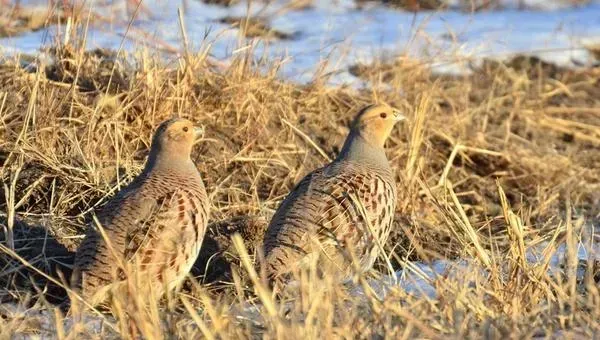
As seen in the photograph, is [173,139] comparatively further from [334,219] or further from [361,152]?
[361,152]

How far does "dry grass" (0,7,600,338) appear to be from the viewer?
3.86m

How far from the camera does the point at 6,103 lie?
256 inches

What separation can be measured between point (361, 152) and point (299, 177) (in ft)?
4.03

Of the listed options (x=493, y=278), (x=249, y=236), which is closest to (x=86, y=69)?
(x=249, y=236)

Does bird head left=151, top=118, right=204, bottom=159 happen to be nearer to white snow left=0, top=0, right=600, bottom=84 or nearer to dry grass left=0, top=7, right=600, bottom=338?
dry grass left=0, top=7, right=600, bottom=338

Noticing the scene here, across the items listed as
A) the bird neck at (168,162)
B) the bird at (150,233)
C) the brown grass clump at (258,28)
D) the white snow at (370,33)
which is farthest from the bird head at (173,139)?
the brown grass clump at (258,28)

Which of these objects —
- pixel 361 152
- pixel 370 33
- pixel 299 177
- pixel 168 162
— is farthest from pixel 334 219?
pixel 370 33

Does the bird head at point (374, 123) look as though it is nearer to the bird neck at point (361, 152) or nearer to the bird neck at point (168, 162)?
the bird neck at point (361, 152)

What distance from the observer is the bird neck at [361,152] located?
5.66 m

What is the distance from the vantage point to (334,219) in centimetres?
517

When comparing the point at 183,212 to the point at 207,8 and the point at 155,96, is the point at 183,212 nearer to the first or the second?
the point at 155,96

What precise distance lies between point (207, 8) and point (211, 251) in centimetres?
520

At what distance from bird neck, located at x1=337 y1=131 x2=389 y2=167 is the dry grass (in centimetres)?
29

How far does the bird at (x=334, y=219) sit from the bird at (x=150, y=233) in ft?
1.19
